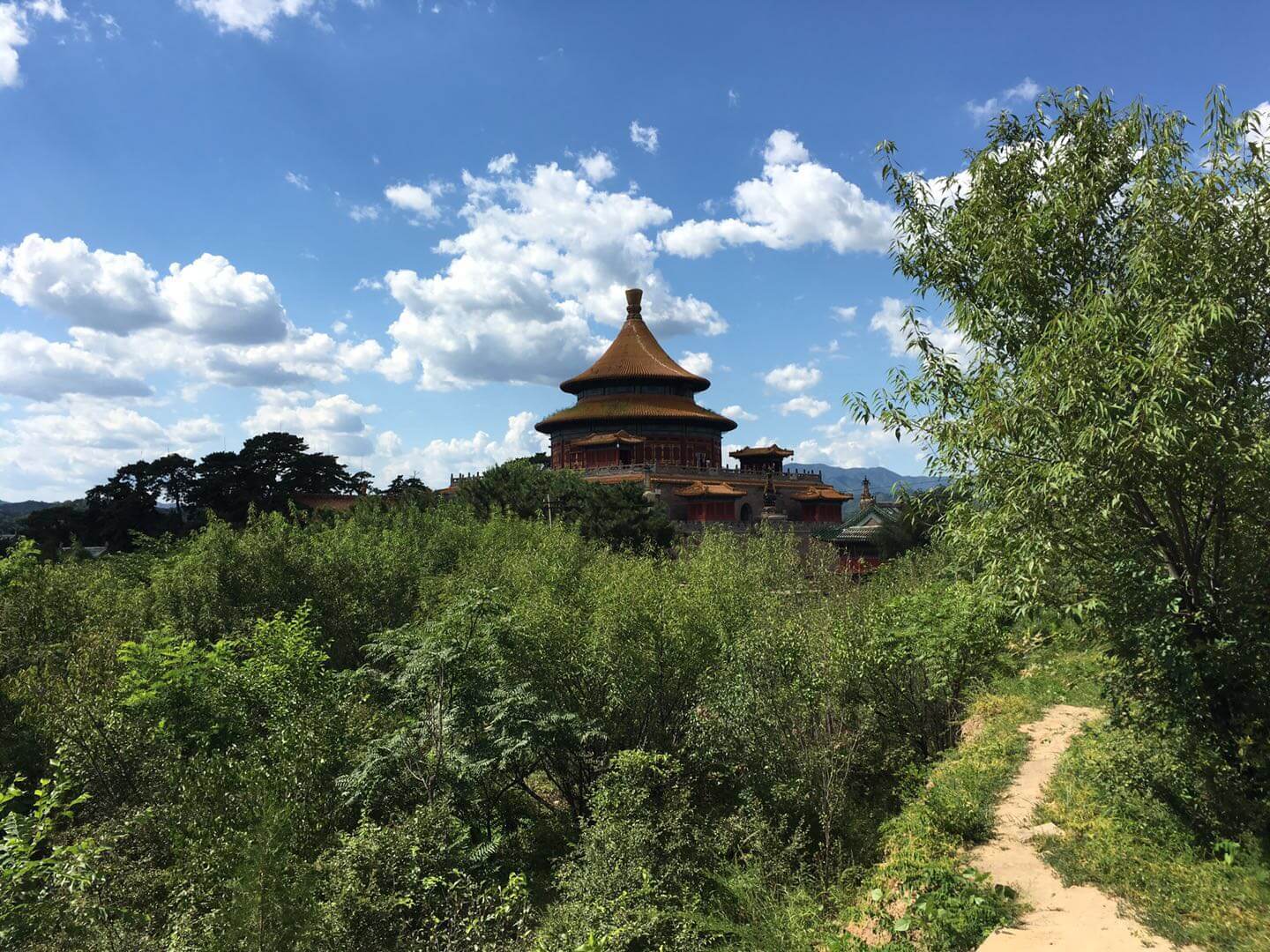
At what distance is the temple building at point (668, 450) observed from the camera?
36.5 meters

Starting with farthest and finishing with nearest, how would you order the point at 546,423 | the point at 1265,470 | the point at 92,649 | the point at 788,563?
the point at 546,423 < the point at 788,563 < the point at 92,649 < the point at 1265,470

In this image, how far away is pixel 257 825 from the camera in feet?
21.2

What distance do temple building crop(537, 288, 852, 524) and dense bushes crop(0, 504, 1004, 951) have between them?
70.8 ft

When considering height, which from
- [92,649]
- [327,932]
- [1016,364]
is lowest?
[327,932]

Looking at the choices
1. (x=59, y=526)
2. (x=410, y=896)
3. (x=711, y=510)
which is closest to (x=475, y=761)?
(x=410, y=896)

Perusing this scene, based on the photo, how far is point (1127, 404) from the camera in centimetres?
564

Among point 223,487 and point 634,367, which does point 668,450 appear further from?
point 223,487

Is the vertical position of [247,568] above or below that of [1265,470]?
below

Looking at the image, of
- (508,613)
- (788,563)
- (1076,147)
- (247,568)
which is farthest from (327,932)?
(788,563)

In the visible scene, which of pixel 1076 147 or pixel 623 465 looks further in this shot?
pixel 623 465

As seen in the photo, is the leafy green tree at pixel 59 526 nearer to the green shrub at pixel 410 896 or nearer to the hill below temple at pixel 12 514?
the hill below temple at pixel 12 514

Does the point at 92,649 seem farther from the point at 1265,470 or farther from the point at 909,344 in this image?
the point at 1265,470

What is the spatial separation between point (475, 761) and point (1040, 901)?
6420 mm

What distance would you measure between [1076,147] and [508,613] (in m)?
9.46
